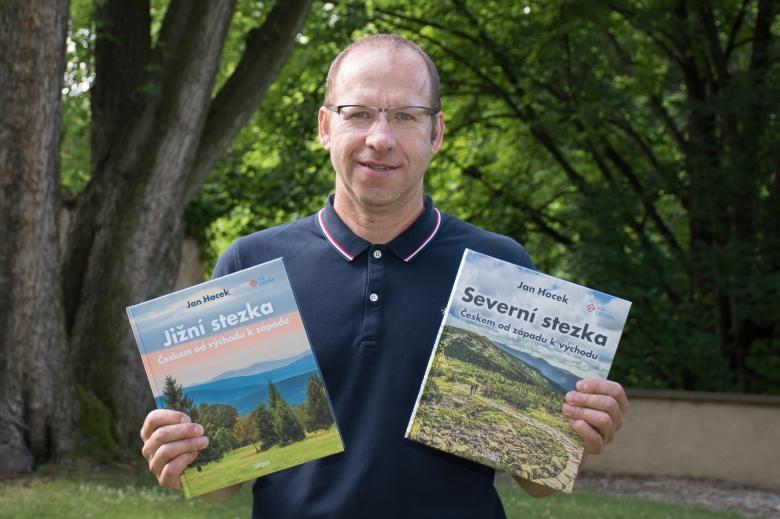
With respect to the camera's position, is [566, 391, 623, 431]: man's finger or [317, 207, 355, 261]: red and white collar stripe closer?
[566, 391, 623, 431]: man's finger

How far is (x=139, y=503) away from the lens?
809 cm

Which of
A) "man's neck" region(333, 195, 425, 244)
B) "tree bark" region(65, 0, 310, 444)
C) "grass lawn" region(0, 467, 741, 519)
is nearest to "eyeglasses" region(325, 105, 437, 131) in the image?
"man's neck" region(333, 195, 425, 244)

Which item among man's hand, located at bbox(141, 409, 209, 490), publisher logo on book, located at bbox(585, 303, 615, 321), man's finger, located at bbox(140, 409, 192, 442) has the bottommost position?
man's hand, located at bbox(141, 409, 209, 490)

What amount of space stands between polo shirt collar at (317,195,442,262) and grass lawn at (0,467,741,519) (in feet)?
17.5

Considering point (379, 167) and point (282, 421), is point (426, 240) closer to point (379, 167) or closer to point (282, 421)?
point (379, 167)

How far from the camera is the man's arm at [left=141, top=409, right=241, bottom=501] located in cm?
247

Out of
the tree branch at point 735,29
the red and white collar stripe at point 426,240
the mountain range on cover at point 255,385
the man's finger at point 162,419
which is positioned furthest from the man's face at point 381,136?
the tree branch at point 735,29

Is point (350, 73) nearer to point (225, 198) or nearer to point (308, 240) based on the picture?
point (308, 240)

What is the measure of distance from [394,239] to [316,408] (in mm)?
474

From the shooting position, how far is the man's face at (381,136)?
8.67 ft

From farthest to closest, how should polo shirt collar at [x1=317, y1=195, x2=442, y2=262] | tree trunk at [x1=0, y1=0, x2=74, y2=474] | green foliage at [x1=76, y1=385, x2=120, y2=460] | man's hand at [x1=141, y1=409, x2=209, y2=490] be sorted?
green foliage at [x1=76, y1=385, x2=120, y2=460] < tree trunk at [x1=0, y1=0, x2=74, y2=474] < polo shirt collar at [x1=317, y1=195, x2=442, y2=262] < man's hand at [x1=141, y1=409, x2=209, y2=490]

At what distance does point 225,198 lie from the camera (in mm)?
15203

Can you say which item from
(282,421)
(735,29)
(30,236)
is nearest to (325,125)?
(282,421)

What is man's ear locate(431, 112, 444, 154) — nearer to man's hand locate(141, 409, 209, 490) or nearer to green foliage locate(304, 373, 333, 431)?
green foliage locate(304, 373, 333, 431)
